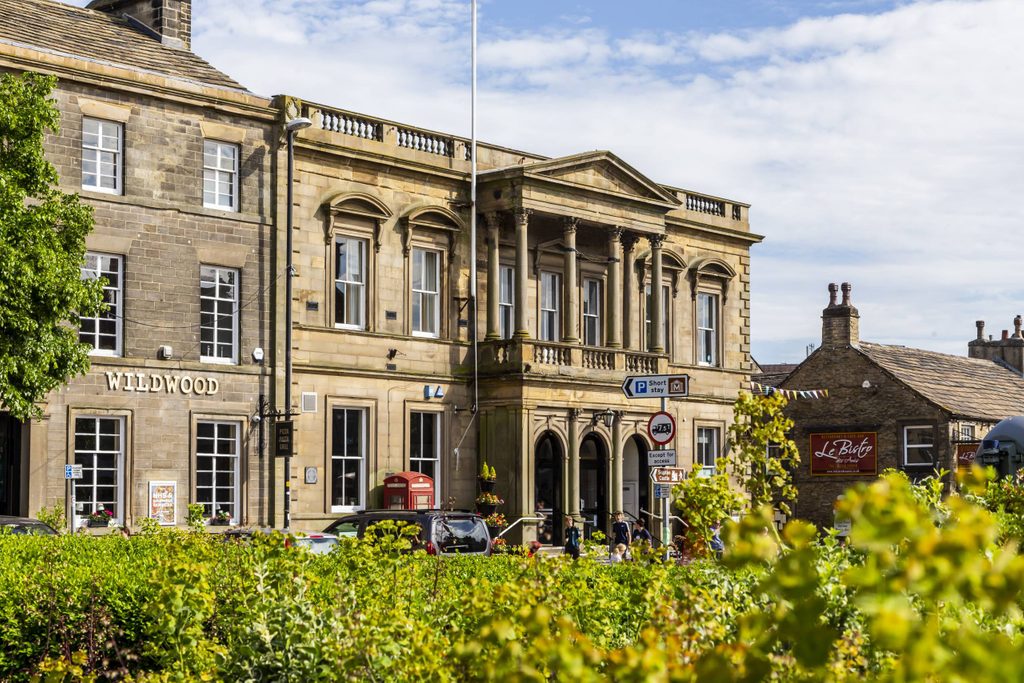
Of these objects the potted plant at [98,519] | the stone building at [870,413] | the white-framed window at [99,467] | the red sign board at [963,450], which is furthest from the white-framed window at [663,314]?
the potted plant at [98,519]

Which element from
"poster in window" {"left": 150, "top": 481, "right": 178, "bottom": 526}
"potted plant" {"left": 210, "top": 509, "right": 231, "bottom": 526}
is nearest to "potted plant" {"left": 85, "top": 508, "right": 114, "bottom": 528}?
"poster in window" {"left": 150, "top": 481, "right": 178, "bottom": 526}

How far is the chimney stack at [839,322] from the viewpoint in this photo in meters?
56.6

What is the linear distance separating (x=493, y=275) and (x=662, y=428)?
14794 mm

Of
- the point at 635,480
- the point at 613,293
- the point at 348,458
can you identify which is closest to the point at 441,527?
the point at 348,458

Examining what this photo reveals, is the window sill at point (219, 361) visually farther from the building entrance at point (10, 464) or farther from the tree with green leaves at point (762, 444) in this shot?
the tree with green leaves at point (762, 444)

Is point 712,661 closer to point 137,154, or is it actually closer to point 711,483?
point 711,483

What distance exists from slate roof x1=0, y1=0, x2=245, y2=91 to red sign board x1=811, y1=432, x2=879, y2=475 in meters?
29.8

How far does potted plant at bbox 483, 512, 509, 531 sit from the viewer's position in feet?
115

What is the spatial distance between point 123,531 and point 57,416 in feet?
9.26

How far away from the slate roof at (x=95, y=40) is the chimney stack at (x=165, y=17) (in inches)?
11.0

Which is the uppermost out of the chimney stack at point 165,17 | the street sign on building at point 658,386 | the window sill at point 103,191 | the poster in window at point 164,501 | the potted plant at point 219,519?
the chimney stack at point 165,17

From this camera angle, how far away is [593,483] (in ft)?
137

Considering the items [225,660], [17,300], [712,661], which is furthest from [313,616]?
[17,300]

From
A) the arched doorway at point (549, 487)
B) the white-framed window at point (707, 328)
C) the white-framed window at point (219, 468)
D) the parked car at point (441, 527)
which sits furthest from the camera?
the white-framed window at point (707, 328)
